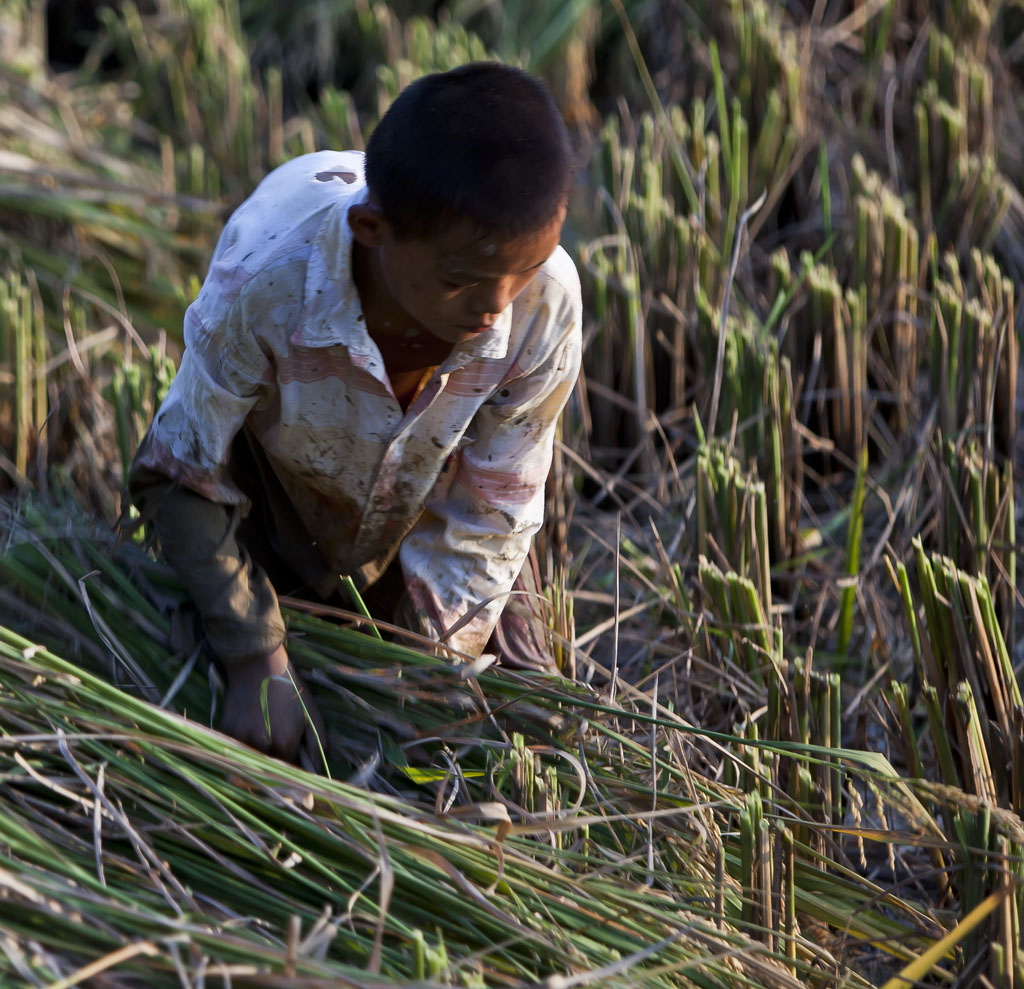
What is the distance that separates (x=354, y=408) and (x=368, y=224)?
24 centimetres

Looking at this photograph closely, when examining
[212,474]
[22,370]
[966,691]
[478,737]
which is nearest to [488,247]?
[212,474]

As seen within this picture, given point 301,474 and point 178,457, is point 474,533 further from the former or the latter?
point 178,457

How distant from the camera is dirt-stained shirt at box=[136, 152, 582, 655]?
51.5 inches

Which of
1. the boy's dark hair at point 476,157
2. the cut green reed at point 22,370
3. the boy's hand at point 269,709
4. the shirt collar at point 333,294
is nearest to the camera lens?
the boy's dark hair at point 476,157

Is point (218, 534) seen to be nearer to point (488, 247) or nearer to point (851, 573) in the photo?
point (488, 247)

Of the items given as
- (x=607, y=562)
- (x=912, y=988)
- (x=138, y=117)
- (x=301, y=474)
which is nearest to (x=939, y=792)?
(x=912, y=988)

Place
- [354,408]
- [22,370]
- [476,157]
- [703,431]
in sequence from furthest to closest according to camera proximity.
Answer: [22,370], [703,431], [354,408], [476,157]

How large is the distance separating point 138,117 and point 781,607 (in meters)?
2.76

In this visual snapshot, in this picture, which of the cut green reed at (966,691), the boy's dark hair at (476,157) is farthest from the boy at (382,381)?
the cut green reed at (966,691)

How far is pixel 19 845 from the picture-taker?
1113 mm

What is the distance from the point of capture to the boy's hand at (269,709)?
1.40m

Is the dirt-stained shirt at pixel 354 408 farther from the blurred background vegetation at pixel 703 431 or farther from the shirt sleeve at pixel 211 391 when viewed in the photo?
the blurred background vegetation at pixel 703 431

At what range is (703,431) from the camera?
83.3 inches

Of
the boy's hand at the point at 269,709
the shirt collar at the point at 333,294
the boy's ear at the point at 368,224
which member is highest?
the boy's ear at the point at 368,224
